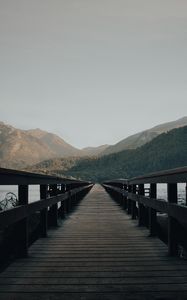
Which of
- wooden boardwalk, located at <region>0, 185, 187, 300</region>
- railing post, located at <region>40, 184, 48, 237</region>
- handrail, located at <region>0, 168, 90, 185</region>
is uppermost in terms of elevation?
handrail, located at <region>0, 168, 90, 185</region>

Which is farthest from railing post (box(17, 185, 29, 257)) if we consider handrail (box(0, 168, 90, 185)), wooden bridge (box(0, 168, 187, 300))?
handrail (box(0, 168, 90, 185))

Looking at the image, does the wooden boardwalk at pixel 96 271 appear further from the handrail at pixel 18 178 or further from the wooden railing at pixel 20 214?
the handrail at pixel 18 178

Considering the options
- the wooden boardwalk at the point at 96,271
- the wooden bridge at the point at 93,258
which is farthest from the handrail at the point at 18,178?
the wooden boardwalk at the point at 96,271

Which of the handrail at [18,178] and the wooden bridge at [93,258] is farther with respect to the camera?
the handrail at [18,178]

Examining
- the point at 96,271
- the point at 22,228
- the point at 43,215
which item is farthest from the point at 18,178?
the point at 43,215

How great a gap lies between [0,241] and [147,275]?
122 inches

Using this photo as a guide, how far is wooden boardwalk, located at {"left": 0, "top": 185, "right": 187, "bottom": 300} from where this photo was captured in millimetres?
4426

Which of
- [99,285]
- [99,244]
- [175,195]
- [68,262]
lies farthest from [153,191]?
[99,285]

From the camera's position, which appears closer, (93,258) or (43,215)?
(93,258)

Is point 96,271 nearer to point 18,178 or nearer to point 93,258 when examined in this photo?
point 93,258

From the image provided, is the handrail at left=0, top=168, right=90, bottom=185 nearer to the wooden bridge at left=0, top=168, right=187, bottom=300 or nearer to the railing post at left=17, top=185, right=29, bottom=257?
the wooden bridge at left=0, top=168, right=187, bottom=300

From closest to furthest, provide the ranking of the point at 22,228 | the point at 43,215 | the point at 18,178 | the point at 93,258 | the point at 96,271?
the point at 96,271 < the point at 18,178 < the point at 93,258 < the point at 22,228 < the point at 43,215

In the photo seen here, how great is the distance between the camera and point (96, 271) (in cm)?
538

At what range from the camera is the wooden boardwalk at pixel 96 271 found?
4.43 metres
